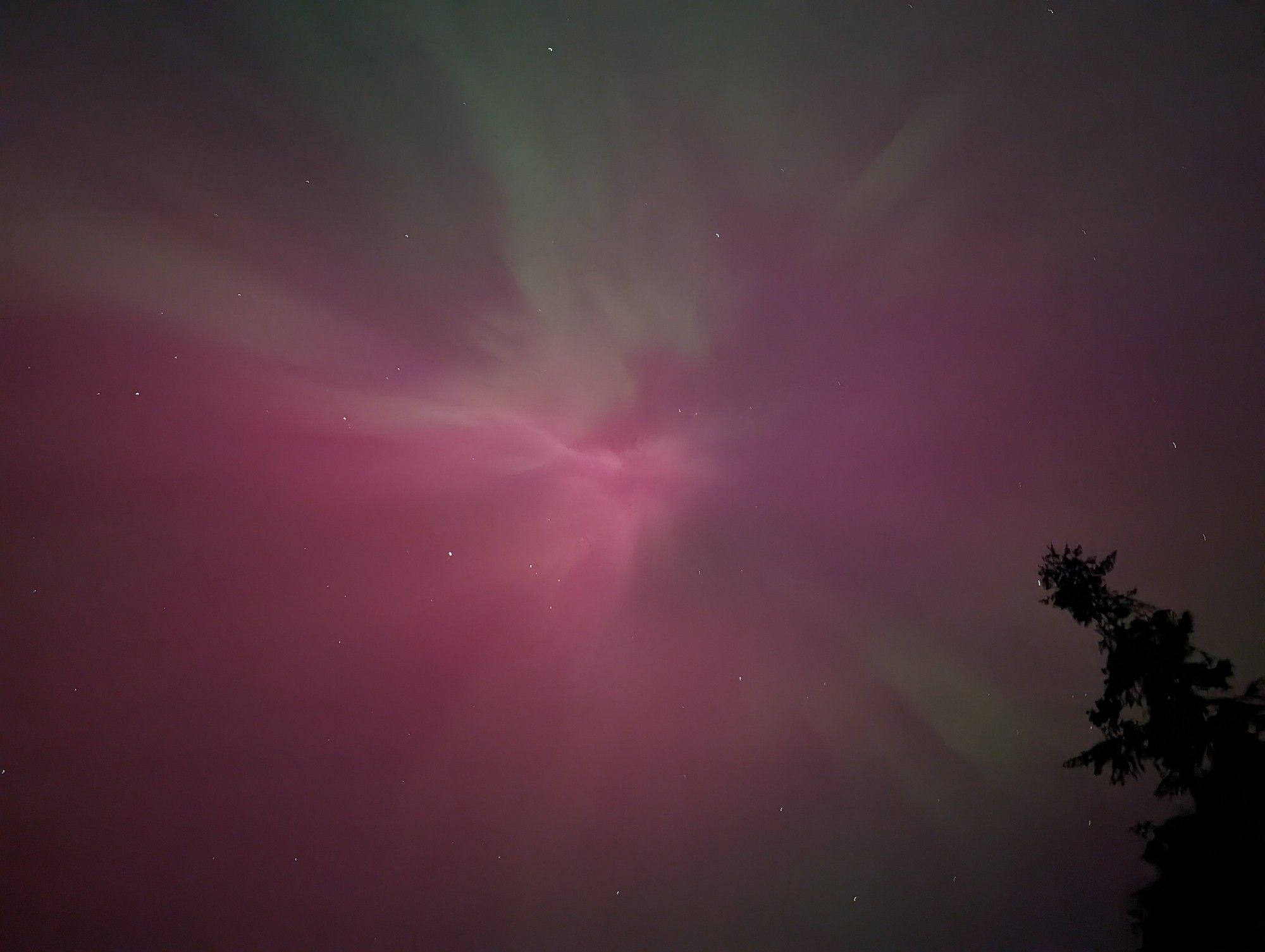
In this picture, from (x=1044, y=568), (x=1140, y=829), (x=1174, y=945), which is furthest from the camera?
(x=1044, y=568)

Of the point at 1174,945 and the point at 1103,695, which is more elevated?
the point at 1103,695

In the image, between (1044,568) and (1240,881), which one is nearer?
(1240,881)

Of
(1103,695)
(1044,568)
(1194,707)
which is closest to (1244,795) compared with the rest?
(1194,707)

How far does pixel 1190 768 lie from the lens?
8734mm

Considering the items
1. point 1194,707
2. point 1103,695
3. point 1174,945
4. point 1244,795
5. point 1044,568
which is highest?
point 1044,568

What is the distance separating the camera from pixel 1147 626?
30.6 feet

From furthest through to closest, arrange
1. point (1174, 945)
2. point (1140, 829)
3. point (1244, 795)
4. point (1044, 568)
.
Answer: point (1044, 568) < point (1140, 829) < point (1174, 945) < point (1244, 795)

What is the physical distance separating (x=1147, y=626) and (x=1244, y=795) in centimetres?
224

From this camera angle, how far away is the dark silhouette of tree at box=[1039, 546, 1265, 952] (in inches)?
330

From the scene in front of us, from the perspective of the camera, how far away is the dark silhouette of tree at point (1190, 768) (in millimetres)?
8375

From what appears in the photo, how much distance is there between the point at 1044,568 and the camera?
35.2ft

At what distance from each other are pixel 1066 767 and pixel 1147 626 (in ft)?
7.99

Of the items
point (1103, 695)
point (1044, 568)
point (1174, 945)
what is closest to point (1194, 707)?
point (1103, 695)

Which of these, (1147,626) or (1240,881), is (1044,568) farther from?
(1240,881)
